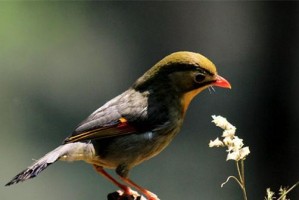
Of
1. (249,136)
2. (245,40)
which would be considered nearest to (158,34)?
(245,40)

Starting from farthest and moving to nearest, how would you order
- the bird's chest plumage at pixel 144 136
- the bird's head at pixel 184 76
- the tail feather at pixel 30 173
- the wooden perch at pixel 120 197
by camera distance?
the bird's head at pixel 184 76 → the bird's chest plumage at pixel 144 136 → the wooden perch at pixel 120 197 → the tail feather at pixel 30 173

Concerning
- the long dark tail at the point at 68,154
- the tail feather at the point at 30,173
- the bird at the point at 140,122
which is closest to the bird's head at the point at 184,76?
the bird at the point at 140,122

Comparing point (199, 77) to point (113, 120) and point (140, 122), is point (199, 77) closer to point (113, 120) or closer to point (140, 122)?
point (140, 122)

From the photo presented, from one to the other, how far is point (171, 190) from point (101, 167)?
5833 millimetres

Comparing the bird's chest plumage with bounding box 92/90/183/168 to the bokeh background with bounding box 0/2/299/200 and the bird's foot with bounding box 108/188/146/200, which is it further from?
the bokeh background with bounding box 0/2/299/200

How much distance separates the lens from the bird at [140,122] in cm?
575

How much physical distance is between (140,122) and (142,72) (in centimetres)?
689

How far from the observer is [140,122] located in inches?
233

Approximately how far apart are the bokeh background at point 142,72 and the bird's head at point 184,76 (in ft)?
17.2

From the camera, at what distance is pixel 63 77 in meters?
13.3

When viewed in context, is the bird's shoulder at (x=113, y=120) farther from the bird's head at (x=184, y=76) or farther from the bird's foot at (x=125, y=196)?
the bird's foot at (x=125, y=196)

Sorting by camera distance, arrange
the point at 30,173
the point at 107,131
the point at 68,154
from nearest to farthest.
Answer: the point at 30,173, the point at 68,154, the point at 107,131

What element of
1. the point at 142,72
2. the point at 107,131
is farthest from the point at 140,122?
the point at 142,72

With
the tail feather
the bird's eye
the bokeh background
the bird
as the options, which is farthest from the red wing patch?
the bokeh background
